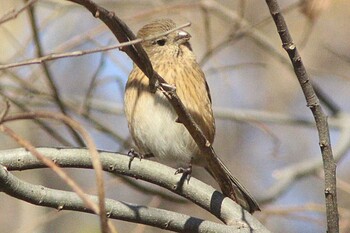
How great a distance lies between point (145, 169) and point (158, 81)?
501 mm

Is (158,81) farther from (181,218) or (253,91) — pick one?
(253,91)

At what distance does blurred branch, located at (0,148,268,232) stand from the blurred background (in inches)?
33.0

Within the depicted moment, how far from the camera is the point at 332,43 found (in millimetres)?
7457

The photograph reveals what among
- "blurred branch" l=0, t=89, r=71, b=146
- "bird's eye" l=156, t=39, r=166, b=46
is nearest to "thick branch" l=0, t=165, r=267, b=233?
"blurred branch" l=0, t=89, r=71, b=146

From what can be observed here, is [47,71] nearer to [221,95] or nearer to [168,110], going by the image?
[168,110]

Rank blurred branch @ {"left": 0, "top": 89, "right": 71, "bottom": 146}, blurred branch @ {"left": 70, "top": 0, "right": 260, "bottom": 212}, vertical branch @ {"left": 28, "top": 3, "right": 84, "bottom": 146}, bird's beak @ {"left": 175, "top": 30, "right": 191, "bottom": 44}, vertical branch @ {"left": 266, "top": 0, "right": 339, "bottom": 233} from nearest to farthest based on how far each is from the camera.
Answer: blurred branch @ {"left": 70, "top": 0, "right": 260, "bottom": 212}, vertical branch @ {"left": 266, "top": 0, "right": 339, "bottom": 233}, vertical branch @ {"left": 28, "top": 3, "right": 84, "bottom": 146}, blurred branch @ {"left": 0, "top": 89, "right": 71, "bottom": 146}, bird's beak @ {"left": 175, "top": 30, "right": 191, "bottom": 44}

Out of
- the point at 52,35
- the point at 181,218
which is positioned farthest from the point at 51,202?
the point at 52,35

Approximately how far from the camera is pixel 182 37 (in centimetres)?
401

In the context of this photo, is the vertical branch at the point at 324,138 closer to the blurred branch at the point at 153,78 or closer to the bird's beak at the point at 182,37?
the blurred branch at the point at 153,78

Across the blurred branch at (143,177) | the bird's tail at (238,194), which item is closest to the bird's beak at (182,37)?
the bird's tail at (238,194)

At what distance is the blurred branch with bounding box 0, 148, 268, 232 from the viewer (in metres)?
2.60

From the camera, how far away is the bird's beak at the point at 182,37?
3.99 metres

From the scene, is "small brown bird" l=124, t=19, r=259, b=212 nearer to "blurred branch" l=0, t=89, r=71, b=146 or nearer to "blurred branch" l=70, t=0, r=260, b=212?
"blurred branch" l=0, t=89, r=71, b=146

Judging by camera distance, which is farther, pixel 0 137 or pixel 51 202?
pixel 0 137
